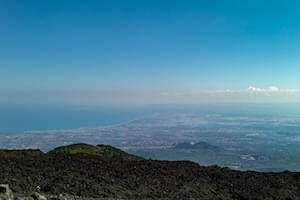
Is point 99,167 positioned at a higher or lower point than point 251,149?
higher

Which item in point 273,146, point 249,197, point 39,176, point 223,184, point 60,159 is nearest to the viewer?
point 39,176

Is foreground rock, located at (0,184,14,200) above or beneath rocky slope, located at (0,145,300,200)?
above

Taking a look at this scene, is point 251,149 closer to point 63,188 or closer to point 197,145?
point 197,145

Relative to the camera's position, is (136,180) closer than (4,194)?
No

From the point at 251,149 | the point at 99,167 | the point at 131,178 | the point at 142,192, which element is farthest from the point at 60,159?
the point at 251,149

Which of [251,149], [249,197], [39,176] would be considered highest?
[39,176]

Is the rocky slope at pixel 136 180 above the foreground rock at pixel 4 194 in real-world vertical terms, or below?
below

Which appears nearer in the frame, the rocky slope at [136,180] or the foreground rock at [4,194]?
the foreground rock at [4,194]

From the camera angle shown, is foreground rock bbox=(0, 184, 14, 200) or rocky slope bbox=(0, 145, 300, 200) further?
rocky slope bbox=(0, 145, 300, 200)
